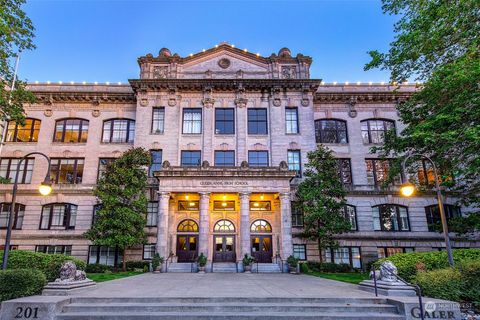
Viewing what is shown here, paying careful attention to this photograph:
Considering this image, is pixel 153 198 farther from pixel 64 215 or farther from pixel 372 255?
pixel 372 255

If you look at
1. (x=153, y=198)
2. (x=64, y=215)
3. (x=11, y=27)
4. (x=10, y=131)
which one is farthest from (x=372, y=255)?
(x=10, y=131)

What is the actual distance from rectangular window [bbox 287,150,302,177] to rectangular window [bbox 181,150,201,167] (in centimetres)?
891

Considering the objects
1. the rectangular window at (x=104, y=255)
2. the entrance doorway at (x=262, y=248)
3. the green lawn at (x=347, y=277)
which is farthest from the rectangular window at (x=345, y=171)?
the rectangular window at (x=104, y=255)

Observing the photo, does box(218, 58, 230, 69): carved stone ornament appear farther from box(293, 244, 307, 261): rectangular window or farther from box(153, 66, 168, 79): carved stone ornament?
box(293, 244, 307, 261): rectangular window

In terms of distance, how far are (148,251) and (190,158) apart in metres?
9.38

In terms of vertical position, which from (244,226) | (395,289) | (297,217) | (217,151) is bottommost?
(395,289)

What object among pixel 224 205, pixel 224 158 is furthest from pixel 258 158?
pixel 224 205

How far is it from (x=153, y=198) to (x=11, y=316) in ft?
60.0

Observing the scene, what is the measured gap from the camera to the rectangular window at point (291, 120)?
29984 millimetres

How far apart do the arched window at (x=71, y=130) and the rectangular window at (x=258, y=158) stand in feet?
56.5

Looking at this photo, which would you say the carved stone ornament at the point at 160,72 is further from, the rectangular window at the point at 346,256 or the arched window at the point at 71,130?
the rectangular window at the point at 346,256

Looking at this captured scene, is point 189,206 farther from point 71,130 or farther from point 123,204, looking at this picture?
point 71,130

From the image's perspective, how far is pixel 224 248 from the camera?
2662 cm

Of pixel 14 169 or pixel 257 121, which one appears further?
pixel 257 121
